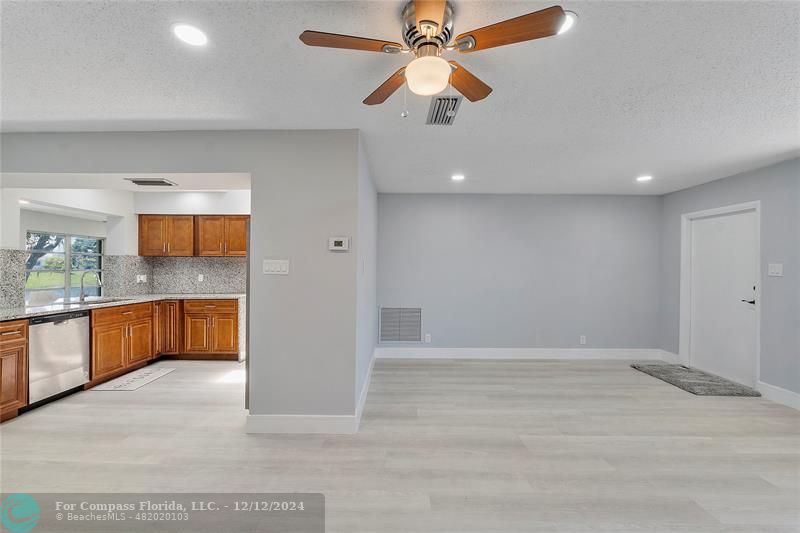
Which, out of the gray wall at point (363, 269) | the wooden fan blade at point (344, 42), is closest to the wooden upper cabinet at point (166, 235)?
the gray wall at point (363, 269)

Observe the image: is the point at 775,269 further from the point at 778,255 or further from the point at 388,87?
the point at 388,87

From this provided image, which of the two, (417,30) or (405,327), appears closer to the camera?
(417,30)

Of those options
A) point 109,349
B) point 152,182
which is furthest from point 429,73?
point 109,349

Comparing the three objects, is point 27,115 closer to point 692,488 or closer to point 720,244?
point 692,488

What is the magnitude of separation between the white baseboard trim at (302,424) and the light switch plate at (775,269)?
4.43 m

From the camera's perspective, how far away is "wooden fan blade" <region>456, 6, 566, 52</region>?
1.29 meters

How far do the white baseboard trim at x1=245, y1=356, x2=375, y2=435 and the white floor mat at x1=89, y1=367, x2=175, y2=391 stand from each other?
200 cm

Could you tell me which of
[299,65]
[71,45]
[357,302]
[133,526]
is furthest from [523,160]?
[133,526]

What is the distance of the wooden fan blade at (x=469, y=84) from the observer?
1727mm

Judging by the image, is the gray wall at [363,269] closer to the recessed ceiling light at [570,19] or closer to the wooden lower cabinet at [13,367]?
the recessed ceiling light at [570,19]

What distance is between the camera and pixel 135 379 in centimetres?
440

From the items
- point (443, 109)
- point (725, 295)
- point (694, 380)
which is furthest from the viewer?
point (725, 295)

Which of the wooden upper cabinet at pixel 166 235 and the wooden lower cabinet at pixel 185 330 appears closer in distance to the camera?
the wooden lower cabinet at pixel 185 330

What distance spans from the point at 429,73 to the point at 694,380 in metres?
4.86
